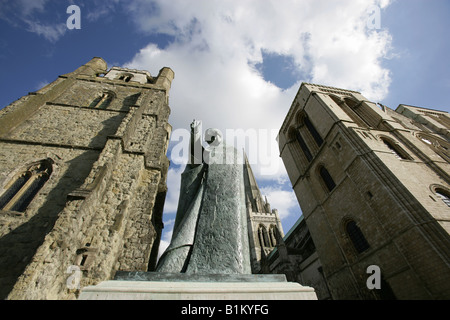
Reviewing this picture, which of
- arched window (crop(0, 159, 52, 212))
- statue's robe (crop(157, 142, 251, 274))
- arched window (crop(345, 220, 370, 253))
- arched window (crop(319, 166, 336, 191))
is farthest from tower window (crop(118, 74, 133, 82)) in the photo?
arched window (crop(345, 220, 370, 253))

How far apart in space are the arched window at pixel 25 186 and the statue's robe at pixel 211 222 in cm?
656

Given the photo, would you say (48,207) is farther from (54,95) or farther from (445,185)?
(445,185)

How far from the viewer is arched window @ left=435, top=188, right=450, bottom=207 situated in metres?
8.38

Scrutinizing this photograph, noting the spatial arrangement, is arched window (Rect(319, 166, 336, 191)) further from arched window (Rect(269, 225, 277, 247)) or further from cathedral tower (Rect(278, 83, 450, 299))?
arched window (Rect(269, 225, 277, 247))

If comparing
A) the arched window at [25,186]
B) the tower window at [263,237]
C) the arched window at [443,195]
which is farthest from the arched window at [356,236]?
the tower window at [263,237]

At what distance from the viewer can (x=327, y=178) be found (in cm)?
1312

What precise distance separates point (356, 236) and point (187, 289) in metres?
11.7

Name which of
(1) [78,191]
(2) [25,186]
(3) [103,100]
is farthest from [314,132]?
(2) [25,186]

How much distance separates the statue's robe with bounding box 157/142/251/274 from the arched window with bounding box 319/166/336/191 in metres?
11.8

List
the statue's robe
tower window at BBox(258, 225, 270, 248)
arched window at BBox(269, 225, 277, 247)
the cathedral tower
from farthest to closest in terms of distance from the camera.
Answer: arched window at BBox(269, 225, 277, 247) → tower window at BBox(258, 225, 270, 248) → the cathedral tower → the statue's robe

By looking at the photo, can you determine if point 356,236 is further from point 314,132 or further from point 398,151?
point 314,132

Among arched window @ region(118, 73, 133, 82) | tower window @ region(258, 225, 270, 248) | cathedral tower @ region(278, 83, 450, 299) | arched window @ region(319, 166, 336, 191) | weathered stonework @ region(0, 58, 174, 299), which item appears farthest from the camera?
tower window @ region(258, 225, 270, 248)

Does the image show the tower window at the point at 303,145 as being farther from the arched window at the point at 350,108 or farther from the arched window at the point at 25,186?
the arched window at the point at 25,186

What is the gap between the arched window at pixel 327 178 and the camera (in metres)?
12.5
